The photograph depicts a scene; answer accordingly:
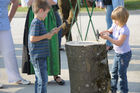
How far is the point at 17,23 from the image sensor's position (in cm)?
1106

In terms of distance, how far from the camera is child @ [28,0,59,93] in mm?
3609

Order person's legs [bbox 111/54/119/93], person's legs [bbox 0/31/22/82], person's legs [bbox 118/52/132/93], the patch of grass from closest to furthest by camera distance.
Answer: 1. person's legs [bbox 118/52/132/93]
2. person's legs [bbox 111/54/119/93]
3. person's legs [bbox 0/31/22/82]
4. the patch of grass

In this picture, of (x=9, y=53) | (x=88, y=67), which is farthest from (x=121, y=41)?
(x=9, y=53)

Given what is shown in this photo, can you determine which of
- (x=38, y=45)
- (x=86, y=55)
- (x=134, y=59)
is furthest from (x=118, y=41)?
(x=134, y=59)

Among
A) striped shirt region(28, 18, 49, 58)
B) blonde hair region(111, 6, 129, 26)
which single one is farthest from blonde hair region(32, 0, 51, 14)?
blonde hair region(111, 6, 129, 26)

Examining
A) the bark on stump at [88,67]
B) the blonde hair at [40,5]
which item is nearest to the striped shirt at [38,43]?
the blonde hair at [40,5]

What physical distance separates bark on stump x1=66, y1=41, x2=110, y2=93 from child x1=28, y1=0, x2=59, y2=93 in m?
0.28

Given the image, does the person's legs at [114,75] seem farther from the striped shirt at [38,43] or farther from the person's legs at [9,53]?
the person's legs at [9,53]

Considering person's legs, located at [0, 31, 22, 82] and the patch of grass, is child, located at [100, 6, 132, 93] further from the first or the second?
the patch of grass

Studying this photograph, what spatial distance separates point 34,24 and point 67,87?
1.35m

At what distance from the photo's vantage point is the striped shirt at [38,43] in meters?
3.62

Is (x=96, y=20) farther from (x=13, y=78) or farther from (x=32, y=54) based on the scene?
(x=32, y=54)

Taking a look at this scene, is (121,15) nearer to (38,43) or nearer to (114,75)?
(114,75)

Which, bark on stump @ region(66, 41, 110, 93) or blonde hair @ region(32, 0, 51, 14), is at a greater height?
blonde hair @ region(32, 0, 51, 14)
